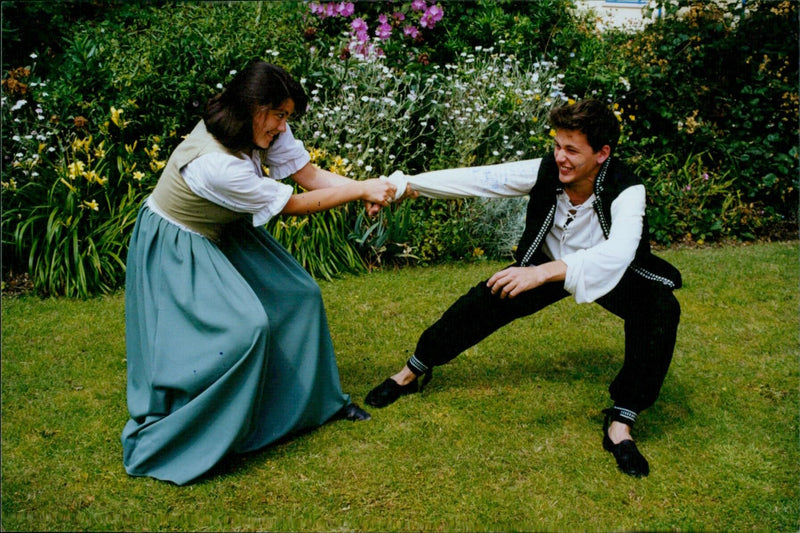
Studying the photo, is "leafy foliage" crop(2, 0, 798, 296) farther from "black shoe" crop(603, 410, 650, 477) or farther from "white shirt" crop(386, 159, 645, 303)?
"black shoe" crop(603, 410, 650, 477)

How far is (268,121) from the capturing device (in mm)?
3158

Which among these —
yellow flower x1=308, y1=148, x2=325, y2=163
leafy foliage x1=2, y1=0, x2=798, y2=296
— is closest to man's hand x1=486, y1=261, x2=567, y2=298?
leafy foliage x1=2, y1=0, x2=798, y2=296

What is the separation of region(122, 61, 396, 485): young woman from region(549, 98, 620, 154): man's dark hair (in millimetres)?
847

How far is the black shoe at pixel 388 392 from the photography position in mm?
3771

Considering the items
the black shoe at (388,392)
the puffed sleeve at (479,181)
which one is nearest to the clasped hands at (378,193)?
the puffed sleeve at (479,181)

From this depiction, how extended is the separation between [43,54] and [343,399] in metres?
4.44

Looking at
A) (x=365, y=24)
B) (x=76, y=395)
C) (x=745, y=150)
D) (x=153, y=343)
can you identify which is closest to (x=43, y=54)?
(x=365, y=24)

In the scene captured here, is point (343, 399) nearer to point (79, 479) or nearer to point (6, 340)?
point (79, 479)

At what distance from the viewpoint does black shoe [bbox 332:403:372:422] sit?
11.9 ft

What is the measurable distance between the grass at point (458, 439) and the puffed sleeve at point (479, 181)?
1.08 m

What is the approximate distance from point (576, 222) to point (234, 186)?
1576 millimetres

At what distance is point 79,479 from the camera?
121 inches

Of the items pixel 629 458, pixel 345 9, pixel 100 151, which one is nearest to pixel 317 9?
pixel 345 9

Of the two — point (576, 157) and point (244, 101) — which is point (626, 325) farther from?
point (244, 101)
